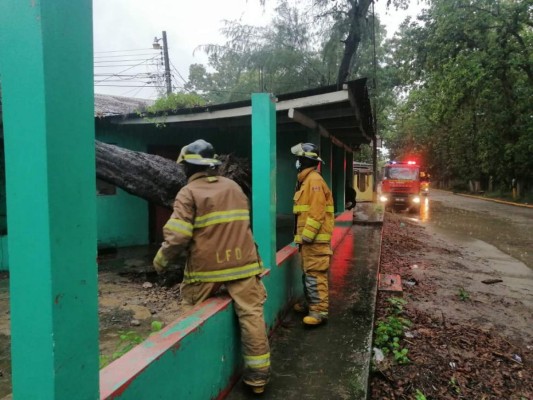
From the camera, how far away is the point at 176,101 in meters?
7.77

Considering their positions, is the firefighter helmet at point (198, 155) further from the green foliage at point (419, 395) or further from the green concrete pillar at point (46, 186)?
the green foliage at point (419, 395)

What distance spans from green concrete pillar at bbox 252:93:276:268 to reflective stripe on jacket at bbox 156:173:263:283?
0.90 meters

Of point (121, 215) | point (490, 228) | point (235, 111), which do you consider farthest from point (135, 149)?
point (490, 228)

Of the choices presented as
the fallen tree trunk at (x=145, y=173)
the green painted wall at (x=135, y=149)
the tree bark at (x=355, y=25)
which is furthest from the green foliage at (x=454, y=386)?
the tree bark at (x=355, y=25)

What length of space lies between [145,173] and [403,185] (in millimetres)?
15485

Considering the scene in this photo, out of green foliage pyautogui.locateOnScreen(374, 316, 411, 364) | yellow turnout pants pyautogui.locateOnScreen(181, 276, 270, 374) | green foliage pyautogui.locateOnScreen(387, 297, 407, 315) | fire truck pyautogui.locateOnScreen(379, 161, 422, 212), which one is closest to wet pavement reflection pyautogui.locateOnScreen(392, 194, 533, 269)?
fire truck pyautogui.locateOnScreen(379, 161, 422, 212)

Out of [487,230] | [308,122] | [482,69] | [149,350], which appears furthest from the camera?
[482,69]

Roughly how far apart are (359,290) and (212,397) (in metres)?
2.99

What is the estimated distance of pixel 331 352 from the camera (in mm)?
3527

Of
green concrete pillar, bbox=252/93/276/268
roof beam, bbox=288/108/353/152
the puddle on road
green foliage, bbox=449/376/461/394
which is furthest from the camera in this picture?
the puddle on road

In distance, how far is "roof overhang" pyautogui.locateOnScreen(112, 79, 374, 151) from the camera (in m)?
5.24

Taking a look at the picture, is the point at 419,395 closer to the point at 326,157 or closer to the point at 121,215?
the point at 326,157

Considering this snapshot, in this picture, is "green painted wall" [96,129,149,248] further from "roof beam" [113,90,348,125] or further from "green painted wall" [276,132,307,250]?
"green painted wall" [276,132,307,250]

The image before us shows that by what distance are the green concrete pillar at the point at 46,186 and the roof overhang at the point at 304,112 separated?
3.39 metres
